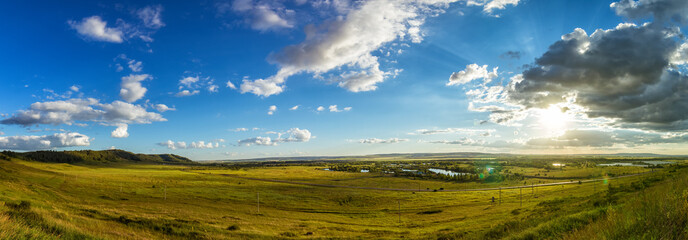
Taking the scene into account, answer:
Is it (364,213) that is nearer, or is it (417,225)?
(417,225)

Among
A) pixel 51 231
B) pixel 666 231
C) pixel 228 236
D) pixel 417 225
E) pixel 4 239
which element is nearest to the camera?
pixel 666 231

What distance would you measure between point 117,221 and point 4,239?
3327cm

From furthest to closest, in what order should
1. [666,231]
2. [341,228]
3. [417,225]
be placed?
[417,225] < [341,228] < [666,231]

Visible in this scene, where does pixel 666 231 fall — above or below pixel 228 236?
above

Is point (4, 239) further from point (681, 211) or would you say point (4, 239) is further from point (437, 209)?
point (437, 209)

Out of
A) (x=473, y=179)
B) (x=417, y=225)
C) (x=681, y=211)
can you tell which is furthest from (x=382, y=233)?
(x=473, y=179)

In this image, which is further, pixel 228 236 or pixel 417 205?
pixel 417 205

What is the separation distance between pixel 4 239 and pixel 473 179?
207280mm

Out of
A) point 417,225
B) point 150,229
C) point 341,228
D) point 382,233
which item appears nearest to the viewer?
point 150,229

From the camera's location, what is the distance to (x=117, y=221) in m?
37.1

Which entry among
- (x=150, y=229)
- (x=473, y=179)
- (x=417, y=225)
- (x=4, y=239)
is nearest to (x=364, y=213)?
(x=417, y=225)

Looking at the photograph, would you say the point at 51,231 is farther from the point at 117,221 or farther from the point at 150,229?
the point at 117,221

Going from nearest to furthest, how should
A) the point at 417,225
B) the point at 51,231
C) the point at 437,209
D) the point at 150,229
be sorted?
the point at 51,231, the point at 150,229, the point at 417,225, the point at 437,209

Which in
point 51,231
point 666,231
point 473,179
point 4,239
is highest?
point 666,231
